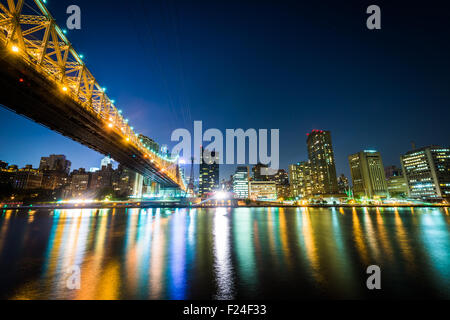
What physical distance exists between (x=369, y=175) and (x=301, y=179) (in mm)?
50205

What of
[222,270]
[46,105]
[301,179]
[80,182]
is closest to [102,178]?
[80,182]

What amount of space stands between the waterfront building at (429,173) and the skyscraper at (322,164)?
138 ft

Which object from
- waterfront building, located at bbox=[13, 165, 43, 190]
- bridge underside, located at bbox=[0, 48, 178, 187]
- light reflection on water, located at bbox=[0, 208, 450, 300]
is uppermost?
waterfront building, located at bbox=[13, 165, 43, 190]

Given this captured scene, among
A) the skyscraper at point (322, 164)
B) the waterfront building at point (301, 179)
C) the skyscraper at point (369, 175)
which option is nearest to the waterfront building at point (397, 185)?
the skyscraper at point (369, 175)

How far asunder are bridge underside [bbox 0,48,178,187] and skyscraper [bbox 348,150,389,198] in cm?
16854

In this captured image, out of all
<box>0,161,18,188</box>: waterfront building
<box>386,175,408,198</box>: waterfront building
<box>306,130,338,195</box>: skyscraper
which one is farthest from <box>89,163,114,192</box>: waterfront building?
<box>386,175,408,198</box>: waterfront building

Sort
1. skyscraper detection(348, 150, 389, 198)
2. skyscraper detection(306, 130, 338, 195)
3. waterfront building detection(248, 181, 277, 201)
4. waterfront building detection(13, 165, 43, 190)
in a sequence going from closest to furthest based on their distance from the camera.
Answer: waterfront building detection(13, 165, 43, 190) < skyscraper detection(306, 130, 338, 195) < skyscraper detection(348, 150, 389, 198) < waterfront building detection(248, 181, 277, 201)

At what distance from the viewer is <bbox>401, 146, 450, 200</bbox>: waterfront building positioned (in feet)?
347

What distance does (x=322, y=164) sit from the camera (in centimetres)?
14550

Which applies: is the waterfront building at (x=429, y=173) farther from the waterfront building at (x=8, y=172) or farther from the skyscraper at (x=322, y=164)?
the waterfront building at (x=8, y=172)

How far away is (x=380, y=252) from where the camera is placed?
10039 mm

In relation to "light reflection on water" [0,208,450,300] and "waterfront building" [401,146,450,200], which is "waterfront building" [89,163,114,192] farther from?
"waterfront building" [401,146,450,200]

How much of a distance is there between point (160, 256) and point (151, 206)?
70.0 m
